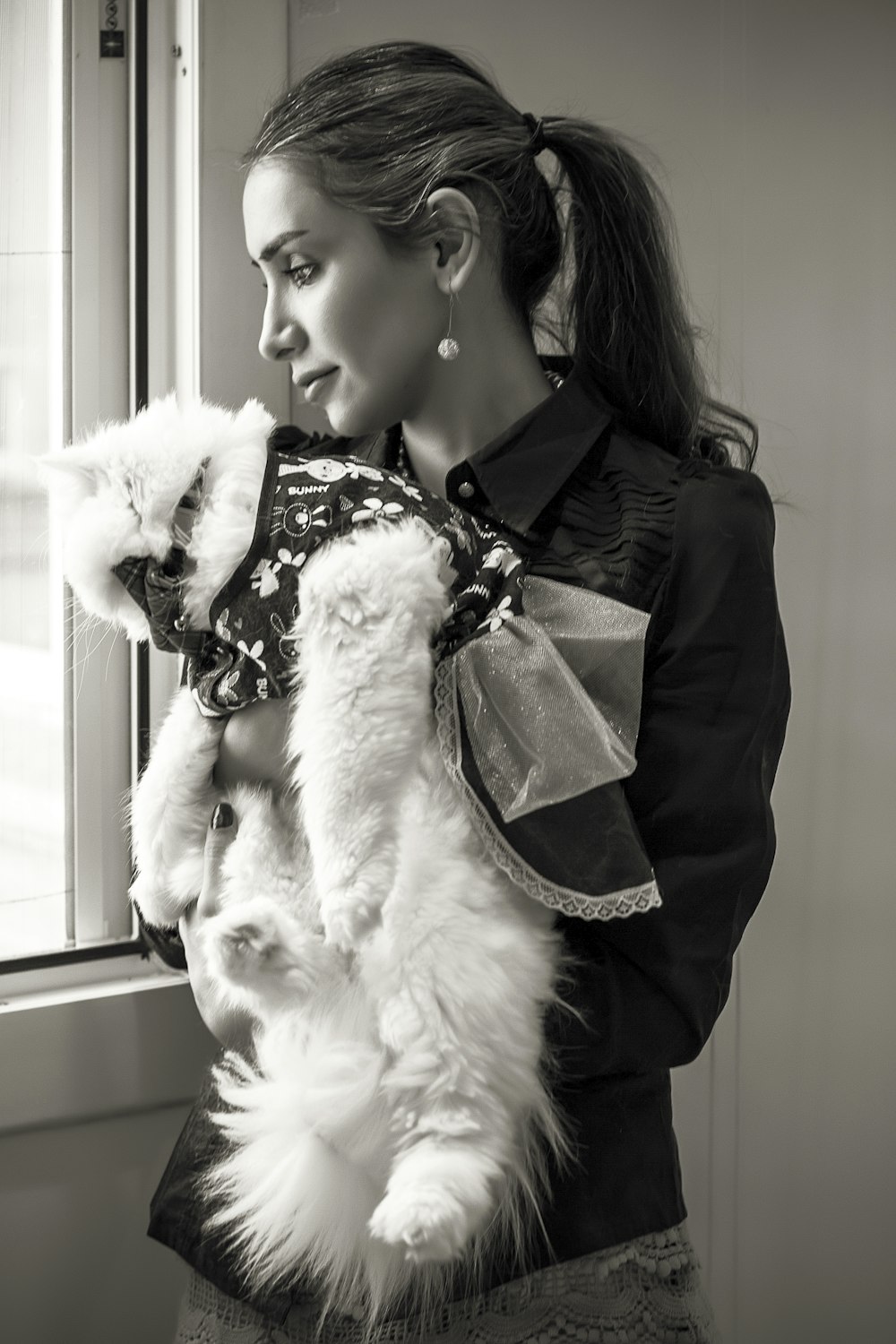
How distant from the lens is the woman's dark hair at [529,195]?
1.16 meters

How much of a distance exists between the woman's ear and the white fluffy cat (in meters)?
0.26

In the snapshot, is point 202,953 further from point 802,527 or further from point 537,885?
point 802,527

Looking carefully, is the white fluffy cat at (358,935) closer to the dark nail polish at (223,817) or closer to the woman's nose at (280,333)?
the dark nail polish at (223,817)

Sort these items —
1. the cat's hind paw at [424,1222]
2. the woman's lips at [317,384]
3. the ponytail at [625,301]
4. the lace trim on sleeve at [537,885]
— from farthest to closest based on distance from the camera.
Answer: the ponytail at [625,301], the woman's lips at [317,384], the lace trim on sleeve at [537,885], the cat's hind paw at [424,1222]

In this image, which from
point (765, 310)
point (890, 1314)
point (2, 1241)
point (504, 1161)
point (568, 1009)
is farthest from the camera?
point (890, 1314)

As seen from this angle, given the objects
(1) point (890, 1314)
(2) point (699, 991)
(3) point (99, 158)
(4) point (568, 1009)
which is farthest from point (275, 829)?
(1) point (890, 1314)

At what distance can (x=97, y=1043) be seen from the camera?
1.54m

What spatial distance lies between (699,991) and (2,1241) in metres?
0.98

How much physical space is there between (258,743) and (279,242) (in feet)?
1.56

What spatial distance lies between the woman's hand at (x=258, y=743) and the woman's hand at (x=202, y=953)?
0.04 metres

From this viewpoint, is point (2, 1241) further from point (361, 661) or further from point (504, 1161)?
point (361, 661)

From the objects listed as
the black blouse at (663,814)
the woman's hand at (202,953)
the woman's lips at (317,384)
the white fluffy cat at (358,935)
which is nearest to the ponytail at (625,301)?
the black blouse at (663,814)

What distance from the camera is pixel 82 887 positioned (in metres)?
1.62

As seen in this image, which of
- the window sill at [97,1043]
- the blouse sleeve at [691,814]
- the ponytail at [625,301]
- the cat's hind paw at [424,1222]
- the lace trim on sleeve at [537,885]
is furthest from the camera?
the window sill at [97,1043]
